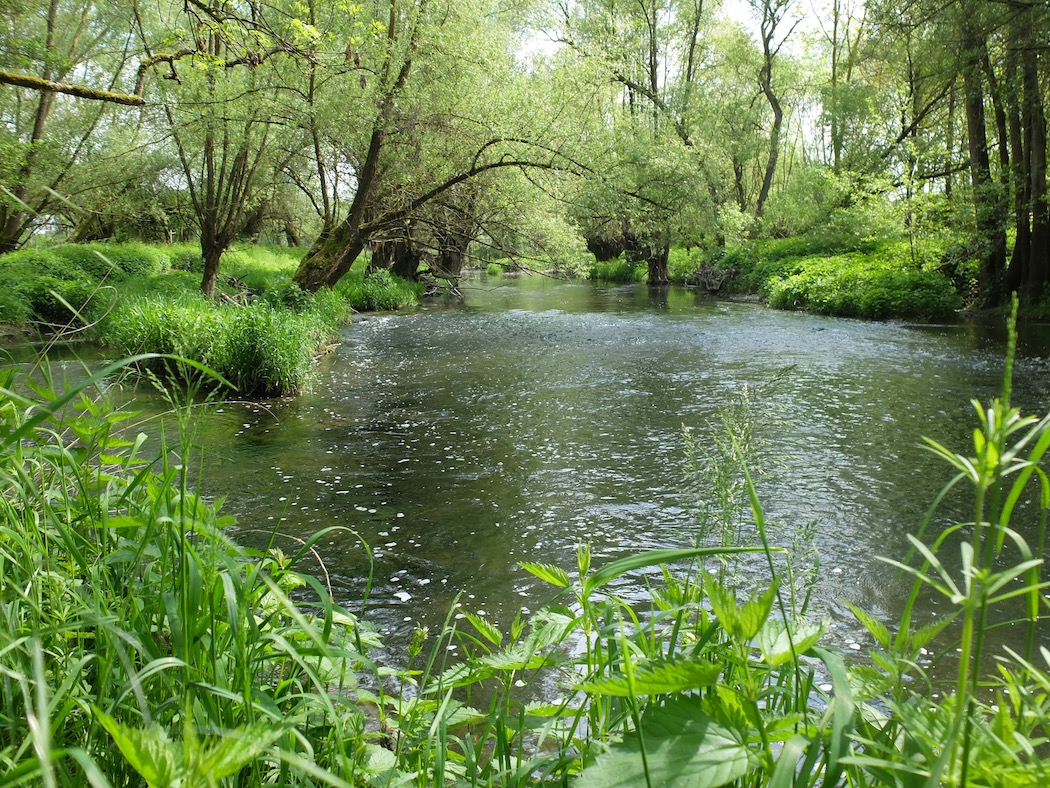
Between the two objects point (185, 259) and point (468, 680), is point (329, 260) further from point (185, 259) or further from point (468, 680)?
point (468, 680)

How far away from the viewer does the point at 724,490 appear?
2.18 meters

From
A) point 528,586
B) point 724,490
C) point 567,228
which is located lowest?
point 528,586

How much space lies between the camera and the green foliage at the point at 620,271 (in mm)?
40281

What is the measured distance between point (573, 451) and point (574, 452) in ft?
0.12

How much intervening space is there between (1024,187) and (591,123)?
1009 centimetres

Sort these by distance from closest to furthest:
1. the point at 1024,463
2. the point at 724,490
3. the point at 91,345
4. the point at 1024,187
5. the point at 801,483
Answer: the point at 1024,463 → the point at 724,490 → the point at 801,483 → the point at 91,345 → the point at 1024,187

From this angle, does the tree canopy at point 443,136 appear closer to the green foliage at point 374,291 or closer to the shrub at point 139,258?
the shrub at point 139,258

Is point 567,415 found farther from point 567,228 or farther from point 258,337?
point 567,228

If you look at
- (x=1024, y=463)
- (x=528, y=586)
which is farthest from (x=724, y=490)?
(x=528, y=586)

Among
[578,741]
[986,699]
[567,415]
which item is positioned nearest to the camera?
[578,741]

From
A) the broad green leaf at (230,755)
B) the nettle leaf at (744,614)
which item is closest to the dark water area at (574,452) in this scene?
the nettle leaf at (744,614)

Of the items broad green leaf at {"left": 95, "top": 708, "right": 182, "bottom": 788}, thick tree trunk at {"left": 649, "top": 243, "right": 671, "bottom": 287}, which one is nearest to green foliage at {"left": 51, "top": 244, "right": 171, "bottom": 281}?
broad green leaf at {"left": 95, "top": 708, "right": 182, "bottom": 788}

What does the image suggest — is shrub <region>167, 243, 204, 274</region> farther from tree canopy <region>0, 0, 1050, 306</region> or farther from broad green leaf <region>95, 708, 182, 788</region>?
broad green leaf <region>95, 708, 182, 788</region>

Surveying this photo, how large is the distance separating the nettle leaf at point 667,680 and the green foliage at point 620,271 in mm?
Answer: 39231
